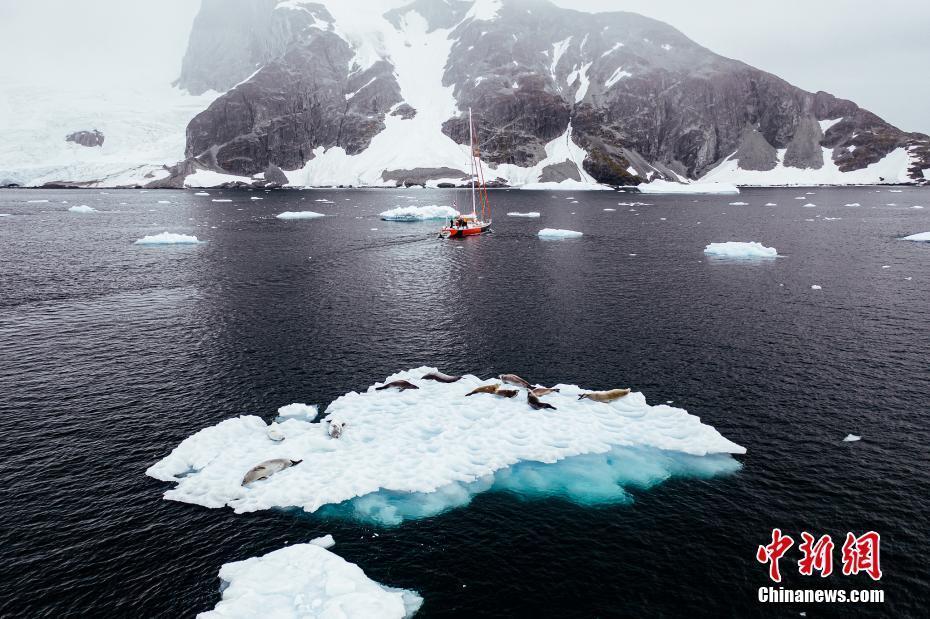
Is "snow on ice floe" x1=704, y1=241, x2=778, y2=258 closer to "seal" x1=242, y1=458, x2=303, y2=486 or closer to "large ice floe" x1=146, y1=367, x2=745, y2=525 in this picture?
"large ice floe" x1=146, y1=367, x2=745, y2=525

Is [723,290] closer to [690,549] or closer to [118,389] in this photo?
[690,549]

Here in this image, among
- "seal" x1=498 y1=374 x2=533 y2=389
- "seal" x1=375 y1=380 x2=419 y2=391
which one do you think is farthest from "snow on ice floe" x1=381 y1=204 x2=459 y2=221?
"seal" x1=375 y1=380 x2=419 y2=391

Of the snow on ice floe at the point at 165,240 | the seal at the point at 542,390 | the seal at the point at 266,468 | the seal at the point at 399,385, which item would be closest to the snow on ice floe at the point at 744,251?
the seal at the point at 542,390

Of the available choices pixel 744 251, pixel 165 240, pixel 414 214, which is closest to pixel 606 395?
pixel 744 251

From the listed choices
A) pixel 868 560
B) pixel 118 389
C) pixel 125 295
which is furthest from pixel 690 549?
pixel 125 295

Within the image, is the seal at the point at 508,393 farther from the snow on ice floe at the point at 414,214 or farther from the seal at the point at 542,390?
the snow on ice floe at the point at 414,214

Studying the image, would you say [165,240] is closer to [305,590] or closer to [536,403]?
[536,403]
